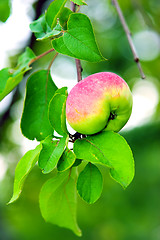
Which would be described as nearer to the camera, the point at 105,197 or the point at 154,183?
the point at 105,197

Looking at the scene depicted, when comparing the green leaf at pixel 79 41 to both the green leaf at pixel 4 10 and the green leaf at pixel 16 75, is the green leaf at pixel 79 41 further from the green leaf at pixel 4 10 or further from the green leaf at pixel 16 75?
the green leaf at pixel 4 10

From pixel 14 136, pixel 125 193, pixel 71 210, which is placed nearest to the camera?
pixel 71 210

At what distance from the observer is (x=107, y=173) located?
4.21m

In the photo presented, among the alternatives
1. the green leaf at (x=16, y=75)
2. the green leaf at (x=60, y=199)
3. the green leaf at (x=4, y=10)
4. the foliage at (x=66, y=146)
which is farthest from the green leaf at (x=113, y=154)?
the green leaf at (x=4, y=10)

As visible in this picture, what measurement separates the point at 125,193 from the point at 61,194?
12.6 ft

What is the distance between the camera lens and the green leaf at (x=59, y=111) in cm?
73

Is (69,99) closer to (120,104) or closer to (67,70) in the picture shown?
(120,104)

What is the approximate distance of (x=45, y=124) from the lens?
93 centimetres

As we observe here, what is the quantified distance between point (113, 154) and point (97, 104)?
0.41ft

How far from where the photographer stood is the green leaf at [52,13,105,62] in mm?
705

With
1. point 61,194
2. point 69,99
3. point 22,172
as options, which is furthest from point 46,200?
point 69,99

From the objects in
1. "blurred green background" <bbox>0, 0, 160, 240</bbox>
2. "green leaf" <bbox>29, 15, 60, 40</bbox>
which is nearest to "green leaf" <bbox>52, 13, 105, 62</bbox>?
"green leaf" <bbox>29, 15, 60, 40</bbox>

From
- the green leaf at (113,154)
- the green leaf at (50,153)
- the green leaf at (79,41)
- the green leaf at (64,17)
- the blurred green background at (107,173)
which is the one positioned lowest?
the blurred green background at (107,173)

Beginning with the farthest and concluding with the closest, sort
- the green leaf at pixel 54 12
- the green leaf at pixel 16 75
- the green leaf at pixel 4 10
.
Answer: the green leaf at pixel 4 10 < the green leaf at pixel 16 75 < the green leaf at pixel 54 12
